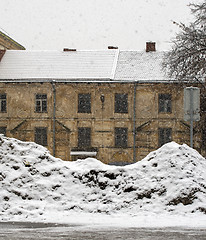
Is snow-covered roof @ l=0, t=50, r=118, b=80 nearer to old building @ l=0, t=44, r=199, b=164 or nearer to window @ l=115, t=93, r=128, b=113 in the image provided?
old building @ l=0, t=44, r=199, b=164

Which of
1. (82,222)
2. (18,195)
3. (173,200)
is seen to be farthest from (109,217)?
(18,195)

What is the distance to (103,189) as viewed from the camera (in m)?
10.2

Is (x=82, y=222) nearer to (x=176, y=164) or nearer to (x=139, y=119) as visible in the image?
(x=176, y=164)

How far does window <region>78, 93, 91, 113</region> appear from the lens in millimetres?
37688

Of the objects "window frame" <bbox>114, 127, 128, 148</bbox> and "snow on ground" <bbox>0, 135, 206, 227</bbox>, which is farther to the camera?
"window frame" <bbox>114, 127, 128, 148</bbox>

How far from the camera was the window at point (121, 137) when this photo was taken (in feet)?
122

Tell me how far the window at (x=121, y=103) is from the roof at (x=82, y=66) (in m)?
1.30

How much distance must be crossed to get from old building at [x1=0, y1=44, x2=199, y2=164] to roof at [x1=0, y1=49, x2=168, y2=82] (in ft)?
0.26

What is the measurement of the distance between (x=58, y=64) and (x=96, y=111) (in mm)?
5430

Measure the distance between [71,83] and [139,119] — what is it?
5.76 m

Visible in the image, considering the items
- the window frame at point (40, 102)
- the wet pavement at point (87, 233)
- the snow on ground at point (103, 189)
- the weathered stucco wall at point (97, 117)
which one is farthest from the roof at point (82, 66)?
the wet pavement at point (87, 233)

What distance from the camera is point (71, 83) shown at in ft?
123

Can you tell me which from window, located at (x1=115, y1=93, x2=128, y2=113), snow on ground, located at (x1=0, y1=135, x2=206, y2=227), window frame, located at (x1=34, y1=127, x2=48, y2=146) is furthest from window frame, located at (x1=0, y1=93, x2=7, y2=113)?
snow on ground, located at (x1=0, y1=135, x2=206, y2=227)

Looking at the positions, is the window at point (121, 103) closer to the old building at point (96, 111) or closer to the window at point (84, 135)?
the old building at point (96, 111)
